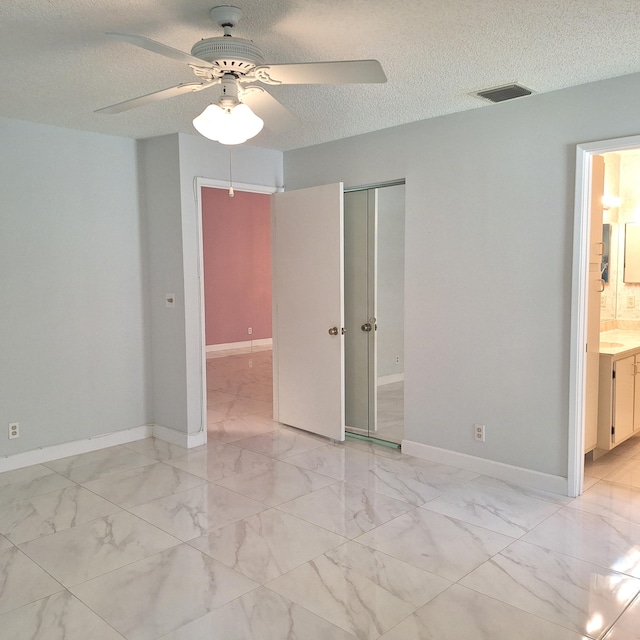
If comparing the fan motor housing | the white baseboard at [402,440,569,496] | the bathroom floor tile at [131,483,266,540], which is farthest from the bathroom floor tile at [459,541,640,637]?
the fan motor housing

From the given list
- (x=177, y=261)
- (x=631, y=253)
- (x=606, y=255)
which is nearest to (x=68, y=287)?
(x=177, y=261)

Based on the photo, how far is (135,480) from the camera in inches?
152

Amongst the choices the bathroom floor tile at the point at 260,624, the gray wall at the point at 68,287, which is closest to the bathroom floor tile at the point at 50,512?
the gray wall at the point at 68,287

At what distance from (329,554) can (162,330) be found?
2497 millimetres

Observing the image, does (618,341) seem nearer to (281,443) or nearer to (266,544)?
(281,443)

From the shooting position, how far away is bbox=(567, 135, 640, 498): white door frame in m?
3.29

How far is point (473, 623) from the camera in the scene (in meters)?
2.26

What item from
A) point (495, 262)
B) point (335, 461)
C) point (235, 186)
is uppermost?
point (235, 186)

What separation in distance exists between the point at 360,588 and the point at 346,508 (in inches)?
33.6

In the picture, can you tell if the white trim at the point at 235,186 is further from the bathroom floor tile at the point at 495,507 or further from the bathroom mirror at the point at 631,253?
the bathroom mirror at the point at 631,253

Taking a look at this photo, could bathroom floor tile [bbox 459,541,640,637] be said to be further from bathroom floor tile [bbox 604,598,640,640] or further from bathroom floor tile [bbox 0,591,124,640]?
bathroom floor tile [bbox 0,591,124,640]

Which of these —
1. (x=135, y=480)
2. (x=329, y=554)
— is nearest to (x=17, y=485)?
(x=135, y=480)

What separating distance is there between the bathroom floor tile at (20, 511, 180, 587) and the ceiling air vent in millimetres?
2979

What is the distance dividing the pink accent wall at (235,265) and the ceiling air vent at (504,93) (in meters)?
5.61
